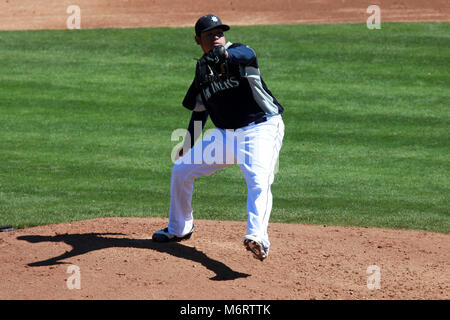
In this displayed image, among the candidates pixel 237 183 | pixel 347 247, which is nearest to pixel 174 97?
pixel 237 183

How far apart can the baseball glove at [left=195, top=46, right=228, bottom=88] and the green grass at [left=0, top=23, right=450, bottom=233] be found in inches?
106

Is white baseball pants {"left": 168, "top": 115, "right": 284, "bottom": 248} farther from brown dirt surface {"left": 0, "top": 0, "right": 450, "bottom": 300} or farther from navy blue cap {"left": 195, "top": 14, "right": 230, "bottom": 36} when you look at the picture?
navy blue cap {"left": 195, "top": 14, "right": 230, "bottom": 36}

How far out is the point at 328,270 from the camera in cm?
603

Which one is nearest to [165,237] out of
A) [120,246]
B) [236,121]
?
[120,246]

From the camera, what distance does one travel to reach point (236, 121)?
596 cm

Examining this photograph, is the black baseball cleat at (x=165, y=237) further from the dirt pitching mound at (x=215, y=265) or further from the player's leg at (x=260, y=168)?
the player's leg at (x=260, y=168)

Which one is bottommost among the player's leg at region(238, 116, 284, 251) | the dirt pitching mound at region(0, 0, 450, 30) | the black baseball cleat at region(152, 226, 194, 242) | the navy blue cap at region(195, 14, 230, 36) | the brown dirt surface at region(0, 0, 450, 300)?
the brown dirt surface at region(0, 0, 450, 300)

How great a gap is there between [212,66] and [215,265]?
165 cm

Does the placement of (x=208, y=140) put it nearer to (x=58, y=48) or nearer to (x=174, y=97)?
(x=174, y=97)

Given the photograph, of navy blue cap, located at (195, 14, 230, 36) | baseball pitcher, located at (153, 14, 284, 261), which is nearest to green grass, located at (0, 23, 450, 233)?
baseball pitcher, located at (153, 14, 284, 261)

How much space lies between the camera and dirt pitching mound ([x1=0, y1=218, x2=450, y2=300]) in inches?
215

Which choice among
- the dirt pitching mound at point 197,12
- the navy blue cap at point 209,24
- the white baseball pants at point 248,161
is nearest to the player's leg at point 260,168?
Answer: the white baseball pants at point 248,161

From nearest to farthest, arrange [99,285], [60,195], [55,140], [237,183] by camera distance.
Result: [99,285] → [60,195] → [237,183] → [55,140]

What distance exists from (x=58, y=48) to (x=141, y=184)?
820cm
